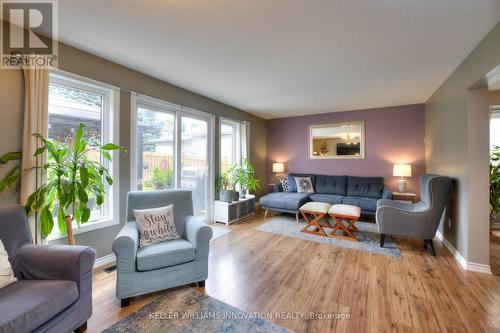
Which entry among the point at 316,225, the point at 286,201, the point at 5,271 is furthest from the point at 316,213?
the point at 5,271

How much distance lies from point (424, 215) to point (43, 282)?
394 centimetres

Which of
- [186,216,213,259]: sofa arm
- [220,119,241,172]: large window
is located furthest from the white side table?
[186,216,213,259]: sofa arm

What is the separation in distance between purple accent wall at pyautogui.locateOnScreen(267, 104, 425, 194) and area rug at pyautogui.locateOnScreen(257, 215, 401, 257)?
140cm

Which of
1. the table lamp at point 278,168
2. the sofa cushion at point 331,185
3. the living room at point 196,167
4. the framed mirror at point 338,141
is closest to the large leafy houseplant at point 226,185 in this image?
the living room at point 196,167

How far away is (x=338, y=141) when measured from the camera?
523cm

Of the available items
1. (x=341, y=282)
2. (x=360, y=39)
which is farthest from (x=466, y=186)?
(x=360, y=39)

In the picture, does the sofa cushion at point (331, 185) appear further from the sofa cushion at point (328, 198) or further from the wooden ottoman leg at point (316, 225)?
the wooden ottoman leg at point (316, 225)

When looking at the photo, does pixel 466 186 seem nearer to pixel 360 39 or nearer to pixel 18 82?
pixel 360 39

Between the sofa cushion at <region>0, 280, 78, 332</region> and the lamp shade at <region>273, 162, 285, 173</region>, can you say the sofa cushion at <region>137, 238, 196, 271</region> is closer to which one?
the sofa cushion at <region>0, 280, 78, 332</region>

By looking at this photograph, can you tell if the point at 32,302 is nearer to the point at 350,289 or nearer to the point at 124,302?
the point at 124,302

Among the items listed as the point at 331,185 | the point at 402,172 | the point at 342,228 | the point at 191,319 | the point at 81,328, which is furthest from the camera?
the point at 331,185

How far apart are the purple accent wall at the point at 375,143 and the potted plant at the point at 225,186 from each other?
1.98 m

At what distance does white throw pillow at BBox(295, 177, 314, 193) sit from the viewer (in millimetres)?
5059

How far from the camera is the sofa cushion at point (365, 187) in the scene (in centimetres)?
454
